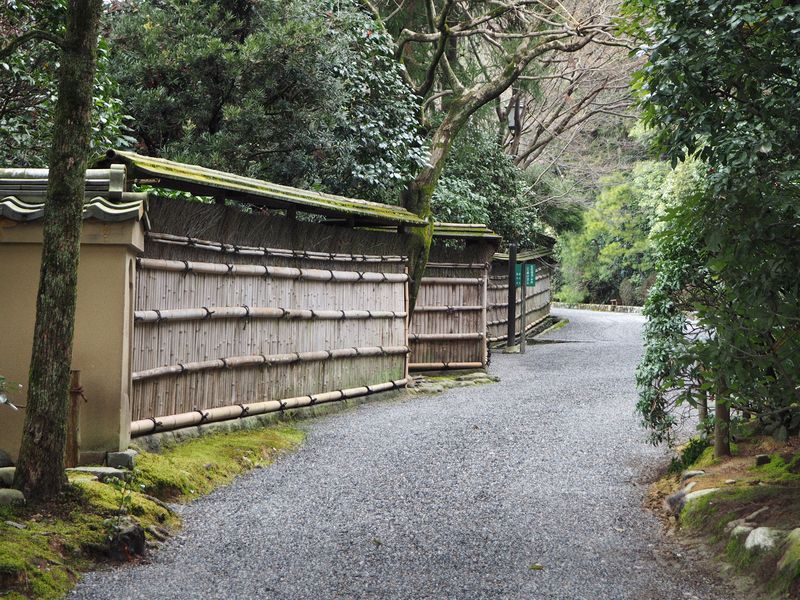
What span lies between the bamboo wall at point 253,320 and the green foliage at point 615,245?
65.2ft

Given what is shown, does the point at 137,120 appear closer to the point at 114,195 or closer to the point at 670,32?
the point at 114,195

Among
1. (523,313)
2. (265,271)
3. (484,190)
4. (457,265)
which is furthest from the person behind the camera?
(484,190)

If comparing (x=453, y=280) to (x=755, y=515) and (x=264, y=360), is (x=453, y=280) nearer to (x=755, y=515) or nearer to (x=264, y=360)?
(x=264, y=360)

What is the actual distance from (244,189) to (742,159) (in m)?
5.71

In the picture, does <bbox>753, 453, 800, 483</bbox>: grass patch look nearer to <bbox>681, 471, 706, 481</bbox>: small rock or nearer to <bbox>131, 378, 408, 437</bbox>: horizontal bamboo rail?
<bbox>681, 471, 706, 481</bbox>: small rock

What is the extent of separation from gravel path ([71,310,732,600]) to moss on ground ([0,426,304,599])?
0.19 m

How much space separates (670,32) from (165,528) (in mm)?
4815

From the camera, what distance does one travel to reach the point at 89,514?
20.0ft

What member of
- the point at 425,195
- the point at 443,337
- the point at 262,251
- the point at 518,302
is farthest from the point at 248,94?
the point at 518,302

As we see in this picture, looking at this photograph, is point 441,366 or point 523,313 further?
point 523,313

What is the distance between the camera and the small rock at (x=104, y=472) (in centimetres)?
693

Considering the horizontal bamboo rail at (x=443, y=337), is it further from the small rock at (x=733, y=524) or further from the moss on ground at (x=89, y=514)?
→ the small rock at (x=733, y=524)

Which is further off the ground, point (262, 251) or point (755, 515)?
point (262, 251)

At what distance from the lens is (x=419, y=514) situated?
285 inches
